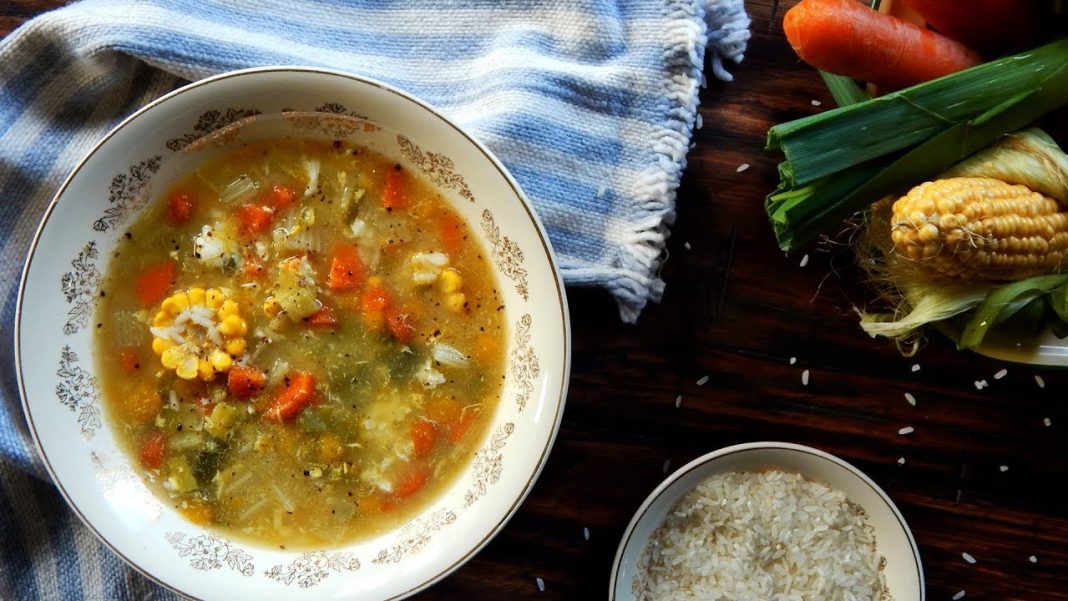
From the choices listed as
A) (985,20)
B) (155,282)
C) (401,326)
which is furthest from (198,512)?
(985,20)

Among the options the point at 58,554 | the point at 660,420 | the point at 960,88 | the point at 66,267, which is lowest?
the point at 58,554

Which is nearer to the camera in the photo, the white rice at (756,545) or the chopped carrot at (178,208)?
the chopped carrot at (178,208)

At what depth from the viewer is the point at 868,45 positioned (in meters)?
2.17

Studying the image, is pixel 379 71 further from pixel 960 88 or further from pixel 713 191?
pixel 960 88

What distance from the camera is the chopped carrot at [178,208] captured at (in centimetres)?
221

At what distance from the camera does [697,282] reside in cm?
238

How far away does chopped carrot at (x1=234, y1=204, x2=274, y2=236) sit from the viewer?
2.21m

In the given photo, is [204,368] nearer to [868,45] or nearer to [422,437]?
[422,437]

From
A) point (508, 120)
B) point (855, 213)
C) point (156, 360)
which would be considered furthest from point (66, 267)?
point (855, 213)

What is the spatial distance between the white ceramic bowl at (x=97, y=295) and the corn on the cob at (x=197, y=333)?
196 millimetres

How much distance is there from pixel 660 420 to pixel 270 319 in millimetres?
1095

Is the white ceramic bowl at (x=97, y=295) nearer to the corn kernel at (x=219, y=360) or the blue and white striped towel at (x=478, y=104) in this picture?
the blue and white striped towel at (x=478, y=104)

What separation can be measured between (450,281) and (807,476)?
1.14 metres

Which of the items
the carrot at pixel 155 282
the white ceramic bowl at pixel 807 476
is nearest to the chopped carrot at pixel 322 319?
the carrot at pixel 155 282
